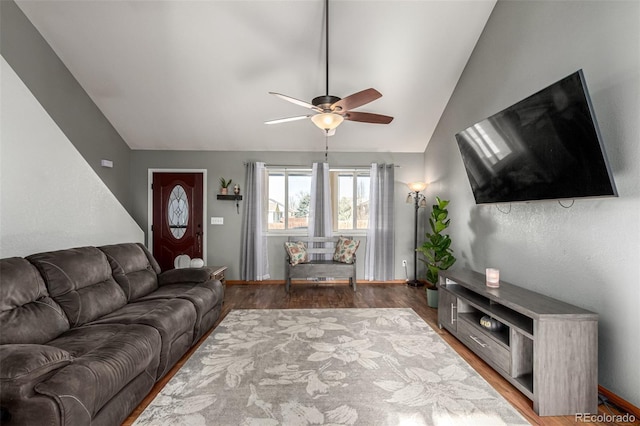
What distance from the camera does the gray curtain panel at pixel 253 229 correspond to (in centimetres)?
534

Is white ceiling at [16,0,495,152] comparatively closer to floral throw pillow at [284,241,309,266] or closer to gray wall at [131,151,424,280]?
gray wall at [131,151,424,280]

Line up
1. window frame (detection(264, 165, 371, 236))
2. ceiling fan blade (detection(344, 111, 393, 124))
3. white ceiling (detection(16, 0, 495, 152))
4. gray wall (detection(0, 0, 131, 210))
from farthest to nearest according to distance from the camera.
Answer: window frame (detection(264, 165, 371, 236))
white ceiling (detection(16, 0, 495, 152))
gray wall (detection(0, 0, 131, 210))
ceiling fan blade (detection(344, 111, 393, 124))

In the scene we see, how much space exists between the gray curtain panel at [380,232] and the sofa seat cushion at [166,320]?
11.1 feet

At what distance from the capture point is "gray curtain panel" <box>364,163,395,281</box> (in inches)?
213

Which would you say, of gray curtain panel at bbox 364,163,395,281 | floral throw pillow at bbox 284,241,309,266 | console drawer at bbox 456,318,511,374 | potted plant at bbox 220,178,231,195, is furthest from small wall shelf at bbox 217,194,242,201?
console drawer at bbox 456,318,511,374

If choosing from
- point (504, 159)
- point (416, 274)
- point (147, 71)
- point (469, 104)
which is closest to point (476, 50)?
point (469, 104)

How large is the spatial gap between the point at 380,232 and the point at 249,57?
135 inches

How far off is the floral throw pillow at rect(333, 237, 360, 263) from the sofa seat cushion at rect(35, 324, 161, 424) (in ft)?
10.9

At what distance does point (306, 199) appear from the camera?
561 cm

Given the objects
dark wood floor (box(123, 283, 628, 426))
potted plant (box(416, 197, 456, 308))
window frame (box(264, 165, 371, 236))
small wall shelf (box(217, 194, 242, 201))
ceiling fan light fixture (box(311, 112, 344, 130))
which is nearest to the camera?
dark wood floor (box(123, 283, 628, 426))

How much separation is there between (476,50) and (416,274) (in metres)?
3.51

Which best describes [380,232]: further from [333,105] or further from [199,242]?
[199,242]

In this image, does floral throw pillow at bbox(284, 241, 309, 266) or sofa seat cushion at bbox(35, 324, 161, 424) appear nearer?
sofa seat cushion at bbox(35, 324, 161, 424)

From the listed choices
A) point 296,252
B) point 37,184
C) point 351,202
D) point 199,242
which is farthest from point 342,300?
point 37,184
